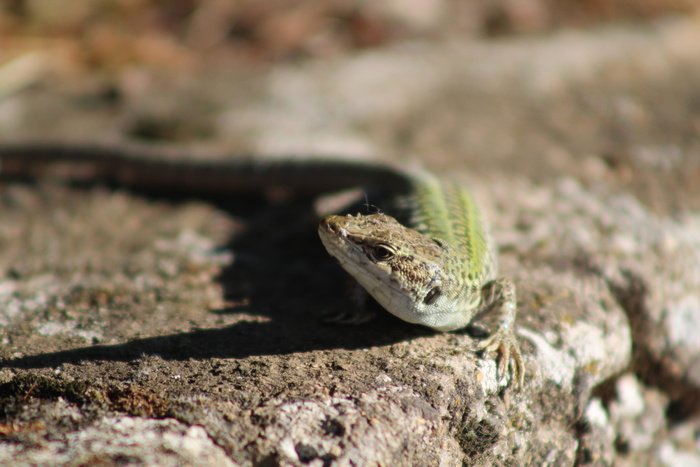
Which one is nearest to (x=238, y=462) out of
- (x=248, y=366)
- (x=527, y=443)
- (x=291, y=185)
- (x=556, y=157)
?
(x=248, y=366)

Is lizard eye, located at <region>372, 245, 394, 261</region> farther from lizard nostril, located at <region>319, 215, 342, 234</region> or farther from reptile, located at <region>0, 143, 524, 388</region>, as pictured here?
lizard nostril, located at <region>319, 215, 342, 234</region>

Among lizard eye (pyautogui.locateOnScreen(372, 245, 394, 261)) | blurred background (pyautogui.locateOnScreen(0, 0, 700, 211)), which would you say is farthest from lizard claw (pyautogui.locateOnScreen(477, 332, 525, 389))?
blurred background (pyautogui.locateOnScreen(0, 0, 700, 211))

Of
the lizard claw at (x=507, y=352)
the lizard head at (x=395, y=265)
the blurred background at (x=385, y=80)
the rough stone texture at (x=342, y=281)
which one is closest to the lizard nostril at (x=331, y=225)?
the lizard head at (x=395, y=265)

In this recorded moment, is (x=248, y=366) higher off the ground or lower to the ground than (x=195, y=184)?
higher

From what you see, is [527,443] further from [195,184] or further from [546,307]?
[195,184]

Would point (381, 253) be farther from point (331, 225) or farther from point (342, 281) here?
point (342, 281)

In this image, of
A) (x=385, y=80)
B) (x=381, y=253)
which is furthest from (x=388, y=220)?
(x=385, y=80)
